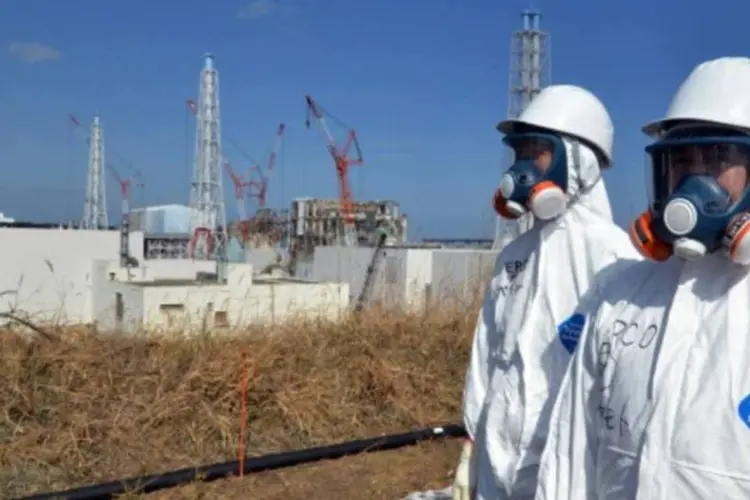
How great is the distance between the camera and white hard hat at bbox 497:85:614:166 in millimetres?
2826

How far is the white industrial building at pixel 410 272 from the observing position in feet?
30.0

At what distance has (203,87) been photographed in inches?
2160

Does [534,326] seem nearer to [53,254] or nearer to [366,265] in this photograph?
[366,265]

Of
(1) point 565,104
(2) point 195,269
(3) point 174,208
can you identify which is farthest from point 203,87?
(1) point 565,104

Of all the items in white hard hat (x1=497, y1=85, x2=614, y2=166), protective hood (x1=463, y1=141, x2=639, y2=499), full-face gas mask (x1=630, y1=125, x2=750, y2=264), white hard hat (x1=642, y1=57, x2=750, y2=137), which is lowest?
protective hood (x1=463, y1=141, x2=639, y2=499)

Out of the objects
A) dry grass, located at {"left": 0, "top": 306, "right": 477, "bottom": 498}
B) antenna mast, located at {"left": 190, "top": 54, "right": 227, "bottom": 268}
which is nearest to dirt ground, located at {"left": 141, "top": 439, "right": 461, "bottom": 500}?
dry grass, located at {"left": 0, "top": 306, "right": 477, "bottom": 498}

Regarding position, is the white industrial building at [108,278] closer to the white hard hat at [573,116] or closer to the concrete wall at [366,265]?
the concrete wall at [366,265]

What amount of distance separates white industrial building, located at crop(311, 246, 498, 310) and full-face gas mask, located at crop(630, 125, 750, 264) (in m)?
6.96

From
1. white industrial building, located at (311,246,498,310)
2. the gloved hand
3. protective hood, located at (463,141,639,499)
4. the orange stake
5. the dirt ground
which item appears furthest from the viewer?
white industrial building, located at (311,246,498,310)

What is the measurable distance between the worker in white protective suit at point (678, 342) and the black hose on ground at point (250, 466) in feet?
11.1

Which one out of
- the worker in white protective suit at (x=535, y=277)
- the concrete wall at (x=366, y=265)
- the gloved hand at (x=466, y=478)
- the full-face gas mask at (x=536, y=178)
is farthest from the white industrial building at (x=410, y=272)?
the full-face gas mask at (x=536, y=178)

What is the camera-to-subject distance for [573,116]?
284cm

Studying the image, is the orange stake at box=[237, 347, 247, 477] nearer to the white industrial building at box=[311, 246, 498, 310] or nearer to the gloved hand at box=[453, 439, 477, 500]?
the gloved hand at box=[453, 439, 477, 500]

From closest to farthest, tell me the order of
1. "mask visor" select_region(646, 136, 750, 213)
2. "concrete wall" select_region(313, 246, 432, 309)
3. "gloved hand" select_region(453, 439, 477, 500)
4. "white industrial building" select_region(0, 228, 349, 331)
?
"mask visor" select_region(646, 136, 750, 213) < "gloved hand" select_region(453, 439, 477, 500) < "white industrial building" select_region(0, 228, 349, 331) < "concrete wall" select_region(313, 246, 432, 309)
